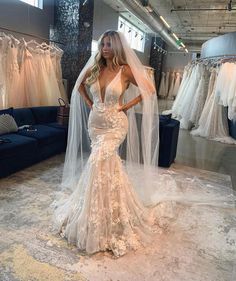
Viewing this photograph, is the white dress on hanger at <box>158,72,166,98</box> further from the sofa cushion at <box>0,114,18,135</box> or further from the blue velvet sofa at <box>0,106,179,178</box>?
the sofa cushion at <box>0,114,18,135</box>

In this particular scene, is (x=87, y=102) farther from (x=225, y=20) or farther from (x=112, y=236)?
(x=225, y=20)

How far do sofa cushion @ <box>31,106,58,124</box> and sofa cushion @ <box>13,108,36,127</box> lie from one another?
0.10 meters

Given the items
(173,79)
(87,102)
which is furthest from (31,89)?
(173,79)

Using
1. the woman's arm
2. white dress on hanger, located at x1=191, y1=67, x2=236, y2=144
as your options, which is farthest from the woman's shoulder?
white dress on hanger, located at x1=191, y1=67, x2=236, y2=144

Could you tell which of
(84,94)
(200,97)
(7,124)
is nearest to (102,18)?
(200,97)

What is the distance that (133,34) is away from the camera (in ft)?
36.3

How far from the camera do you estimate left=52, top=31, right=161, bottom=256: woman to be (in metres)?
2.06

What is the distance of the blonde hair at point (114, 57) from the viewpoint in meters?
2.08

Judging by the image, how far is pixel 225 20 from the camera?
30.5 ft

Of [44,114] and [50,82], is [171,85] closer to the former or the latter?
[50,82]

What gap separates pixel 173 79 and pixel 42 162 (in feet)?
36.2

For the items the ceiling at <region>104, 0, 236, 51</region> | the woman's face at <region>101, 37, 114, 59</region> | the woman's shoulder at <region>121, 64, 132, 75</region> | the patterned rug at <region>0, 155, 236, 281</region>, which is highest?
the ceiling at <region>104, 0, 236, 51</region>

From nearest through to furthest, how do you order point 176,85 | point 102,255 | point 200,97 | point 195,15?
1. point 102,255
2. point 200,97
3. point 195,15
4. point 176,85

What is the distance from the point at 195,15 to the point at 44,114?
23.1 feet
